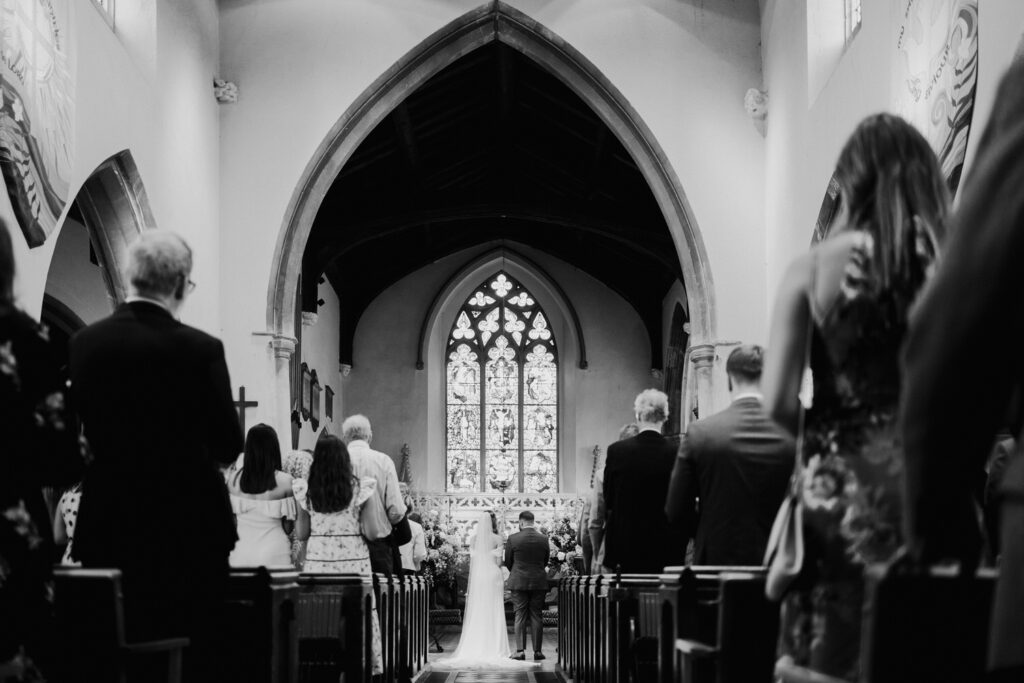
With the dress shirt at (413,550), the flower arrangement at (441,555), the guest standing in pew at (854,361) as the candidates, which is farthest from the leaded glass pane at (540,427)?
the guest standing in pew at (854,361)

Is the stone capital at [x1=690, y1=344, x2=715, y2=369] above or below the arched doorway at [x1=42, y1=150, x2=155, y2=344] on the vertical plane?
below

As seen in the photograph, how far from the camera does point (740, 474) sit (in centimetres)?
361

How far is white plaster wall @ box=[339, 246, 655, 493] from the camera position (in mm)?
19281

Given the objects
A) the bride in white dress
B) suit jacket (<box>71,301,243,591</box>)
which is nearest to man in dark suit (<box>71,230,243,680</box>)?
suit jacket (<box>71,301,243,591</box>)

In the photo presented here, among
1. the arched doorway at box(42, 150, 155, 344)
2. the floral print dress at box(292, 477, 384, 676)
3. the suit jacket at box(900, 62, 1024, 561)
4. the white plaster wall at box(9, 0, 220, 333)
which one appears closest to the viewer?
the suit jacket at box(900, 62, 1024, 561)

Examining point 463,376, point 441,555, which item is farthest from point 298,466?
point 463,376

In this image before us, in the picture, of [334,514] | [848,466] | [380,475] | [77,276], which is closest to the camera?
[848,466]

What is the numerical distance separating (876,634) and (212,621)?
77.2 inches

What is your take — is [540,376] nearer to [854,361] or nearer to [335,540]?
[335,540]

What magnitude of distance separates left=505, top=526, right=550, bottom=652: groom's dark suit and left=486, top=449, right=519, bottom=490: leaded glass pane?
838 centimetres

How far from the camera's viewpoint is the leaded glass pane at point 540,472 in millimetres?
19427

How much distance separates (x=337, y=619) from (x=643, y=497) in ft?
4.23

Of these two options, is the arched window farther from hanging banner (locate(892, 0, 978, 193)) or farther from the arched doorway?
hanging banner (locate(892, 0, 978, 193))

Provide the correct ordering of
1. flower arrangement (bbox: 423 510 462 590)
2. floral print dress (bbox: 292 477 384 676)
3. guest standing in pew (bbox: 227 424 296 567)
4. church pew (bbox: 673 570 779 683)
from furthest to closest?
1. flower arrangement (bbox: 423 510 462 590)
2. floral print dress (bbox: 292 477 384 676)
3. guest standing in pew (bbox: 227 424 296 567)
4. church pew (bbox: 673 570 779 683)
